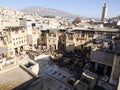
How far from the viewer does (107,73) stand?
24297mm

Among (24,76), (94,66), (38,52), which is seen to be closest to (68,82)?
(94,66)

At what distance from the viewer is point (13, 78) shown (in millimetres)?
13211

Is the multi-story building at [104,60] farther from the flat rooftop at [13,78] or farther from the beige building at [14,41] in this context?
the beige building at [14,41]

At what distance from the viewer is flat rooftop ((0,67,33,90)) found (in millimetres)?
11867

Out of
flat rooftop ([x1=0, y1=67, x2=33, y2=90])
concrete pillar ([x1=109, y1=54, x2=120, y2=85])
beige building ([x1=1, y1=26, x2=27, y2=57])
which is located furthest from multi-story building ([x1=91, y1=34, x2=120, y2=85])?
beige building ([x1=1, y1=26, x2=27, y2=57])

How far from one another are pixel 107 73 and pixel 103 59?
2.93 metres

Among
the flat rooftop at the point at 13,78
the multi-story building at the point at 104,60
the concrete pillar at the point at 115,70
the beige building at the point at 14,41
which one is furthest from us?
the beige building at the point at 14,41

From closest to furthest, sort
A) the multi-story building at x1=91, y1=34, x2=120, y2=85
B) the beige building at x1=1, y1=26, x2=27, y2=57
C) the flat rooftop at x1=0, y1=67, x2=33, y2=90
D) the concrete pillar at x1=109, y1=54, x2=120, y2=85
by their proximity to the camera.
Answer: the flat rooftop at x1=0, y1=67, x2=33, y2=90 < the concrete pillar at x1=109, y1=54, x2=120, y2=85 < the multi-story building at x1=91, y1=34, x2=120, y2=85 < the beige building at x1=1, y1=26, x2=27, y2=57

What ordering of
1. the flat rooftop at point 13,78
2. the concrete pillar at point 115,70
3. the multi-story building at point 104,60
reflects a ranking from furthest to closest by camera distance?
the multi-story building at point 104,60, the concrete pillar at point 115,70, the flat rooftop at point 13,78

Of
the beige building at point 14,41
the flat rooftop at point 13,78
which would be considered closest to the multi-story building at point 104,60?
the flat rooftop at point 13,78

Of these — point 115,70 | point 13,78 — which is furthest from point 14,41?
point 115,70

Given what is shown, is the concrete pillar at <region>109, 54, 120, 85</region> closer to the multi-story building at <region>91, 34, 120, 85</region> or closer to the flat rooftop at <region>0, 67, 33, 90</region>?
the multi-story building at <region>91, 34, 120, 85</region>

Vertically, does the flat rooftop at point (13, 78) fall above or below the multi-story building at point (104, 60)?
above

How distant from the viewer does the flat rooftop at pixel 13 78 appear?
1187cm
